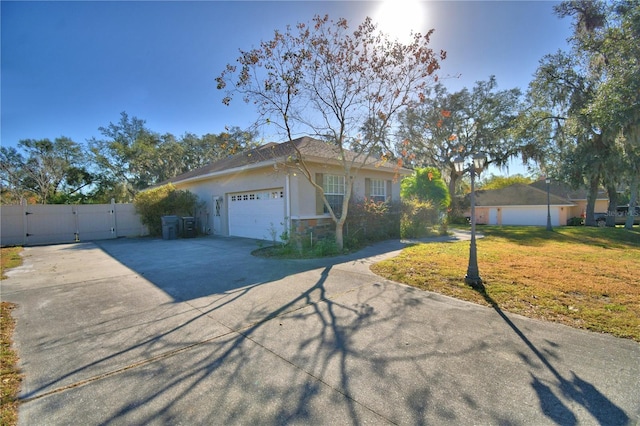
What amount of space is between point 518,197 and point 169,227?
105ft

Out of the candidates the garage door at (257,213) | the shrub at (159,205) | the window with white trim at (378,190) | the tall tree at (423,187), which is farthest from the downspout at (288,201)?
the tall tree at (423,187)

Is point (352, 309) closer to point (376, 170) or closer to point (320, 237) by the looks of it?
point (320, 237)

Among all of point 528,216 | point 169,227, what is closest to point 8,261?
point 169,227

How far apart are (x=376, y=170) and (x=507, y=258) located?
22.6 ft

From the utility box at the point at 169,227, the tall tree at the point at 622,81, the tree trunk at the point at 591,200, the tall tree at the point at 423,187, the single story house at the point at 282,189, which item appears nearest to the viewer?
the single story house at the point at 282,189

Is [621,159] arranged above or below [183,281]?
above

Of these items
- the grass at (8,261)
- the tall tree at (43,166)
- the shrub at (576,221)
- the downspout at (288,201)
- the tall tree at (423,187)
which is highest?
the tall tree at (43,166)

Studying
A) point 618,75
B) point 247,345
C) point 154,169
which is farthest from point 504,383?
point 154,169

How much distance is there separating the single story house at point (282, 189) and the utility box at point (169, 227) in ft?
6.42

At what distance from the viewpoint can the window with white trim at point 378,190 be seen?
44.4ft

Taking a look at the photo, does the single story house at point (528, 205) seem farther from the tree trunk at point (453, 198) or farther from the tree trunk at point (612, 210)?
the tree trunk at point (453, 198)

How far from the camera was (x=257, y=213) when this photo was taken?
12188 mm

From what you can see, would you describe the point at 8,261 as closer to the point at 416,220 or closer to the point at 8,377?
the point at 8,377

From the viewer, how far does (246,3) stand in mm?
7789
